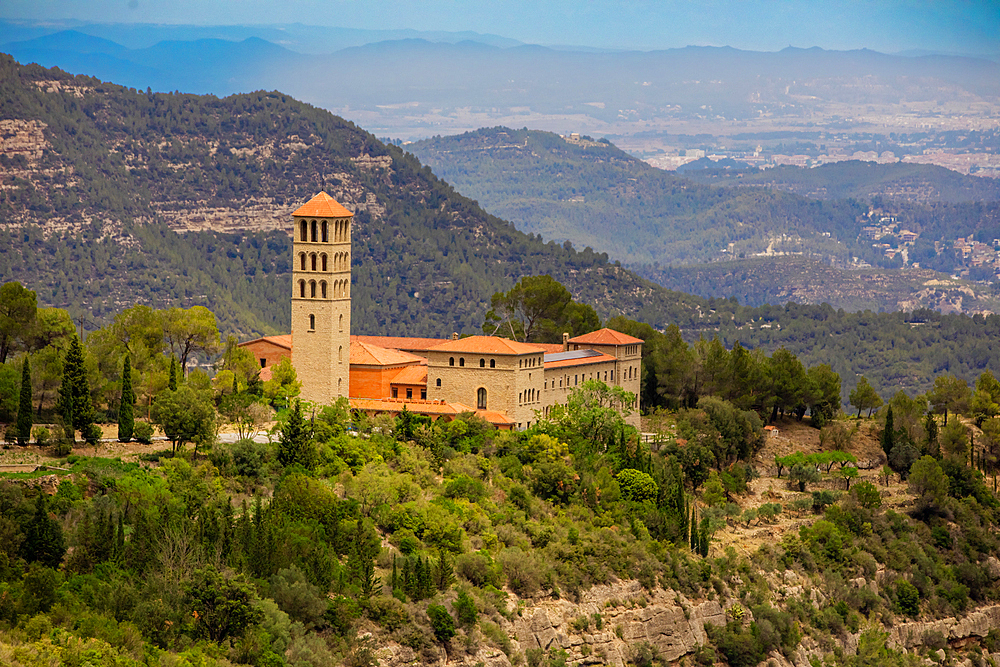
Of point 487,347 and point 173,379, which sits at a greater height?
point 487,347

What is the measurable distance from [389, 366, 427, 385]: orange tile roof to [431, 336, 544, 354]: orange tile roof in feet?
6.09

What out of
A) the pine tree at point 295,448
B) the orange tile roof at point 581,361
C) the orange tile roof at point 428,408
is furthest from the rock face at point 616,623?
the orange tile roof at point 581,361

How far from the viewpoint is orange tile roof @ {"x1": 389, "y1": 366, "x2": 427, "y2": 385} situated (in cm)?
8462

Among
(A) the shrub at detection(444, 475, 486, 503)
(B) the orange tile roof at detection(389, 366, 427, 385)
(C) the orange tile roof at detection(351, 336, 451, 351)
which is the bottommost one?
(A) the shrub at detection(444, 475, 486, 503)

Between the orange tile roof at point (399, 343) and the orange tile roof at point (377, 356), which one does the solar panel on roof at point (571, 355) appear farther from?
the orange tile roof at point (377, 356)

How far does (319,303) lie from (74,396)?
47.1 feet

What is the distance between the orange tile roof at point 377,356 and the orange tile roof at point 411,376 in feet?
1.92

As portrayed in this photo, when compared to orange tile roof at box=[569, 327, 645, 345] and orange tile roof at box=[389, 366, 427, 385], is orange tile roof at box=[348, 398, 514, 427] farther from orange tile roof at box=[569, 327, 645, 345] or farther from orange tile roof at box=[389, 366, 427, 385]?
orange tile roof at box=[569, 327, 645, 345]

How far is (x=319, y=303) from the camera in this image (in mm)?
79875

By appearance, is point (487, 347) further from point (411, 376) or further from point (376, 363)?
point (376, 363)

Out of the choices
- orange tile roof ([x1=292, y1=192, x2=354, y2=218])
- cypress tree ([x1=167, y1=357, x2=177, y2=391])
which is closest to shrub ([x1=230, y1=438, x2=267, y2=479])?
cypress tree ([x1=167, y1=357, x2=177, y2=391])

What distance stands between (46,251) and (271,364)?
117 meters

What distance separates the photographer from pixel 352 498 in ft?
226

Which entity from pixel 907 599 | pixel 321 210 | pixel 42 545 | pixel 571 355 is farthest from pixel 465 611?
pixel 907 599
